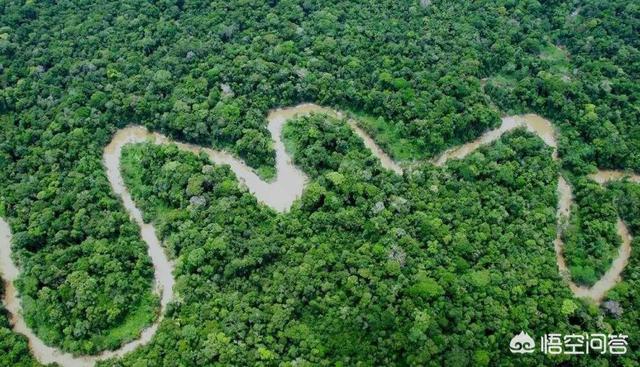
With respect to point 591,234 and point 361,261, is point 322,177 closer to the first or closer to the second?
point 361,261

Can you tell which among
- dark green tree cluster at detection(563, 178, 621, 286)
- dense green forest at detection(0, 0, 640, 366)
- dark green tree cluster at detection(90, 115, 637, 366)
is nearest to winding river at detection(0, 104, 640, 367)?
dark green tree cluster at detection(563, 178, 621, 286)

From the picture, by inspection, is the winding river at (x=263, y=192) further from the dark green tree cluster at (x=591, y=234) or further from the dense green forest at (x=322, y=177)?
the dense green forest at (x=322, y=177)

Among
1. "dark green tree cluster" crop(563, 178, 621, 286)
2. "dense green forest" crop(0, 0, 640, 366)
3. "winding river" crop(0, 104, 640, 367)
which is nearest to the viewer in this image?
"dense green forest" crop(0, 0, 640, 366)

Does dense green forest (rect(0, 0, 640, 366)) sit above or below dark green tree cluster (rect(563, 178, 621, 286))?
above

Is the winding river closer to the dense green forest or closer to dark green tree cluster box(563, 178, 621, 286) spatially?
dark green tree cluster box(563, 178, 621, 286)

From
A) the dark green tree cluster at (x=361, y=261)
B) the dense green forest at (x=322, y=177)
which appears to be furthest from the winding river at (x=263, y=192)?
the dark green tree cluster at (x=361, y=261)

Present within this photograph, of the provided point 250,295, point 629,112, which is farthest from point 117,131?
point 629,112

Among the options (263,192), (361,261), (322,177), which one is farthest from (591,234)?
(263,192)
